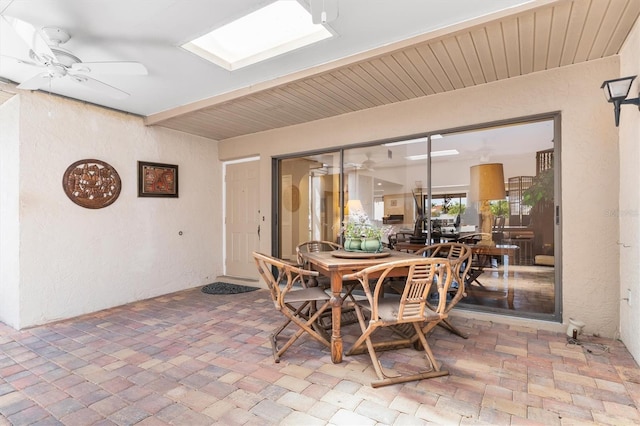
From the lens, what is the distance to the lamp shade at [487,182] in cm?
356

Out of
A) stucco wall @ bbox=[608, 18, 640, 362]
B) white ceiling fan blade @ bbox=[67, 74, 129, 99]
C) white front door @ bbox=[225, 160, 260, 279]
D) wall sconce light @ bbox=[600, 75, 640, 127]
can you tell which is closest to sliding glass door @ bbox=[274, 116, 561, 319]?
stucco wall @ bbox=[608, 18, 640, 362]

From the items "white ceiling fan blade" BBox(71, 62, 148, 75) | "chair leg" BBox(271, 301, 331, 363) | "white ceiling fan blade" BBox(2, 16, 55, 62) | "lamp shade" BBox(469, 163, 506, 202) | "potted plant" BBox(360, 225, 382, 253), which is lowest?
"chair leg" BBox(271, 301, 331, 363)

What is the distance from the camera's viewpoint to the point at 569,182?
308 cm

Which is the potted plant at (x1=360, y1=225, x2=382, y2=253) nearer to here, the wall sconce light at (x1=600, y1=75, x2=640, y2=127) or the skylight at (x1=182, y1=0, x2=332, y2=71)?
the skylight at (x1=182, y1=0, x2=332, y2=71)

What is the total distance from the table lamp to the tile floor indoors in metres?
1.05

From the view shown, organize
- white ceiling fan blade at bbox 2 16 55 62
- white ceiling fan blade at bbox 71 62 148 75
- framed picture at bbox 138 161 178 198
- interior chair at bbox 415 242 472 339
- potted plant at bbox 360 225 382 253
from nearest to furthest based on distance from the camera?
white ceiling fan blade at bbox 2 16 55 62
white ceiling fan blade at bbox 71 62 148 75
interior chair at bbox 415 242 472 339
potted plant at bbox 360 225 382 253
framed picture at bbox 138 161 178 198

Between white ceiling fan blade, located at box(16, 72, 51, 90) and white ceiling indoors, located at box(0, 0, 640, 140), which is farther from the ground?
white ceiling indoors, located at box(0, 0, 640, 140)

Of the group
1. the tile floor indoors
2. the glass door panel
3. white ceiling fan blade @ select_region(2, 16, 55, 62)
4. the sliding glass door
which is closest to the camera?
the tile floor indoors

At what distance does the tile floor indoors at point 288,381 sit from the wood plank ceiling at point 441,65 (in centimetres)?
254

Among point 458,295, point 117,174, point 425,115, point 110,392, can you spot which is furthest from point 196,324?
point 425,115

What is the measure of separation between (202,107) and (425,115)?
2.70 meters

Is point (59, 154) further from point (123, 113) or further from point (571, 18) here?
point (571, 18)

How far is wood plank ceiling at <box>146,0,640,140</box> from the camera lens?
2.34 metres

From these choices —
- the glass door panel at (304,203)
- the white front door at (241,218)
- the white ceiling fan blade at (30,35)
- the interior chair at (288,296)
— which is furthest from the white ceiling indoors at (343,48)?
the interior chair at (288,296)
